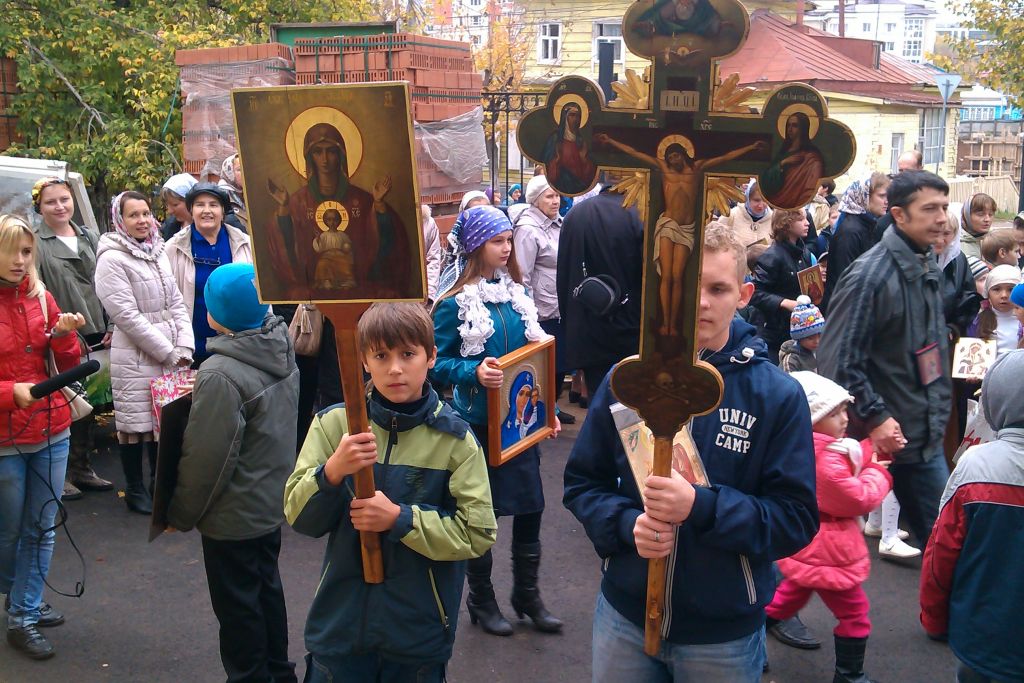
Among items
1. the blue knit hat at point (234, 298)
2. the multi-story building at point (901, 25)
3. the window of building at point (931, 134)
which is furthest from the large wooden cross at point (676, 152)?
the multi-story building at point (901, 25)

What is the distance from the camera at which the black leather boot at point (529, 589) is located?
191 inches

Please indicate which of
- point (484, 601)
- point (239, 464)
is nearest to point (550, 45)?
point (484, 601)

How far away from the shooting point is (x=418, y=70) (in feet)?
29.9

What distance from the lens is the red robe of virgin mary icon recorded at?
2688mm

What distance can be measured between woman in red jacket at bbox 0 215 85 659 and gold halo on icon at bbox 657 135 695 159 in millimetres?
3310

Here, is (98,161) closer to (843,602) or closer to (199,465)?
(199,465)

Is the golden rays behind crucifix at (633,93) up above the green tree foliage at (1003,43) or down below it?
below

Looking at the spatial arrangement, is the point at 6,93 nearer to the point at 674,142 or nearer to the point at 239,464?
the point at 239,464

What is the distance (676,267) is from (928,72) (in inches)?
1433

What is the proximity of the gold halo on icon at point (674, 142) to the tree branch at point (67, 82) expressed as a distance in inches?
414

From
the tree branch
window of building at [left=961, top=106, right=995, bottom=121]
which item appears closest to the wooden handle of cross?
the tree branch

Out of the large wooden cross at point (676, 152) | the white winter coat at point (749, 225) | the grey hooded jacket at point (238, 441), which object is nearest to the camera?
the large wooden cross at point (676, 152)

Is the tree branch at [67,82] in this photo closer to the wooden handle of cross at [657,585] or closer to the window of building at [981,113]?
the wooden handle of cross at [657,585]

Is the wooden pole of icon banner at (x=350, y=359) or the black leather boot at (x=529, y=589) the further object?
the black leather boot at (x=529, y=589)
